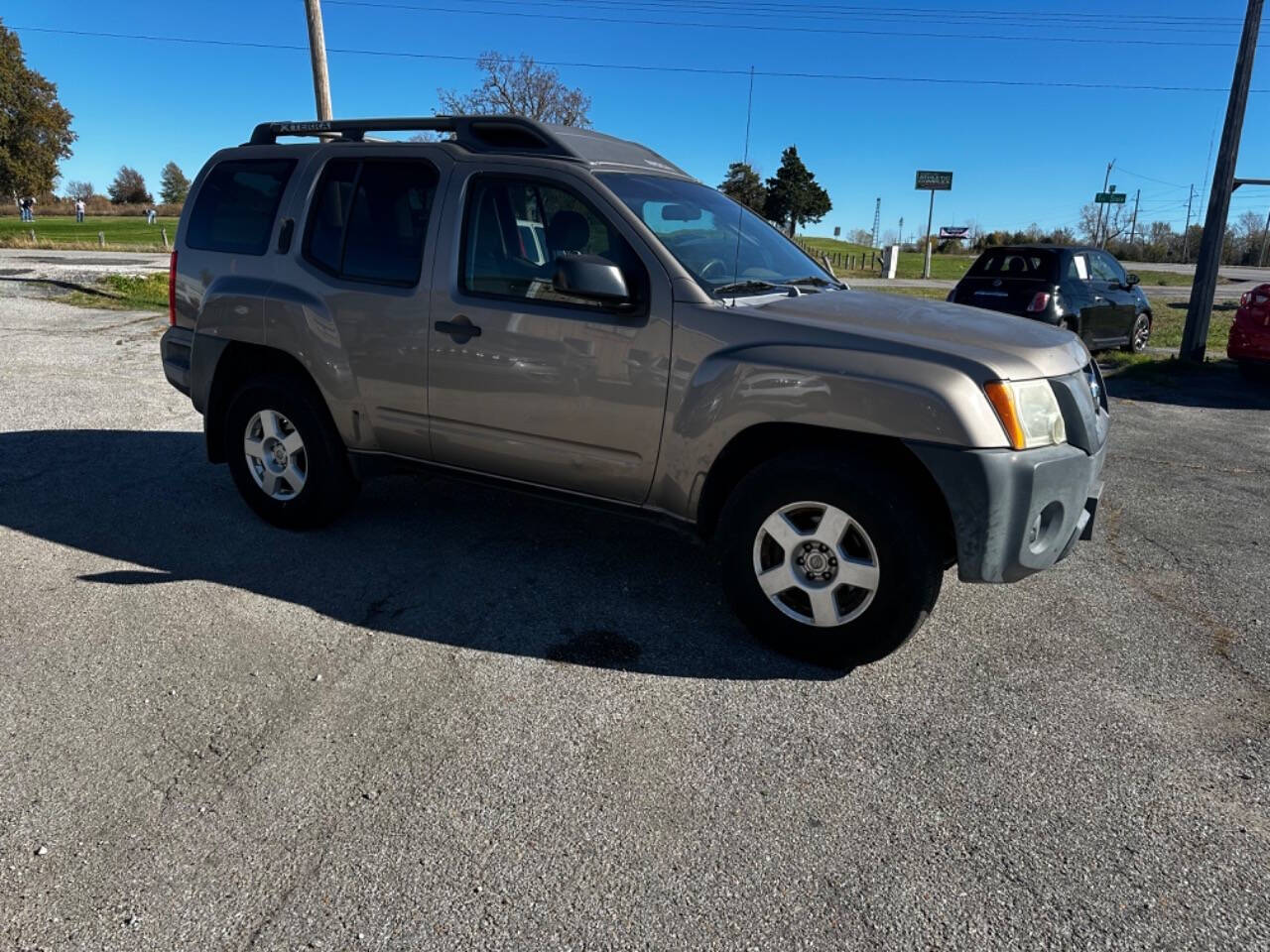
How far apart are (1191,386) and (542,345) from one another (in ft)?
33.0

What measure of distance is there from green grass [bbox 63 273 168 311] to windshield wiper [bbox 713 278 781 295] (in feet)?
46.0

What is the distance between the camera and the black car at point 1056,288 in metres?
11.3

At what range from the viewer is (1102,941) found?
7.19ft

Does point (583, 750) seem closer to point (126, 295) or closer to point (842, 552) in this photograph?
point (842, 552)

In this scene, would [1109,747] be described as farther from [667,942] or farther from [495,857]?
[495,857]

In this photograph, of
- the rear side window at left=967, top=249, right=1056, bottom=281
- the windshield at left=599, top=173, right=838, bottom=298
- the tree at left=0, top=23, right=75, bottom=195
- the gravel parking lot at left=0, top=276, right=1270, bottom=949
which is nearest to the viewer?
the gravel parking lot at left=0, top=276, right=1270, bottom=949

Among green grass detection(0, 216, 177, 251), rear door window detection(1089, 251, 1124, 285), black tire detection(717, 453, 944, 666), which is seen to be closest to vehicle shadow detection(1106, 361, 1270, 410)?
rear door window detection(1089, 251, 1124, 285)

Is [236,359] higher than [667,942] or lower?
higher

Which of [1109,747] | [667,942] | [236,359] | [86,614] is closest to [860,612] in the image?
[1109,747]

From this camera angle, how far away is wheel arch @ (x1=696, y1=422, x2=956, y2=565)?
336cm

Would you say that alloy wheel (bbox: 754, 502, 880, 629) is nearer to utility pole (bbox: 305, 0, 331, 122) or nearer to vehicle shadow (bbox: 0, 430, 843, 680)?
vehicle shadow (bbox: 0, 430, 843, 680)

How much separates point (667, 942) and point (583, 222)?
2.85 metres

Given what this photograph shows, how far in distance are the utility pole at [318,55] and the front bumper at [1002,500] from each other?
1198cm

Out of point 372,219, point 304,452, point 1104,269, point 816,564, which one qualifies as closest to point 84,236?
point 1104,269
